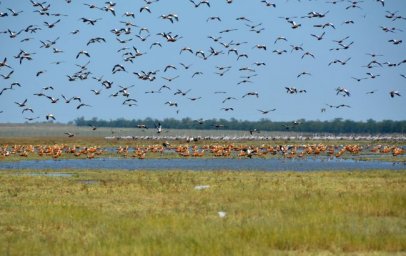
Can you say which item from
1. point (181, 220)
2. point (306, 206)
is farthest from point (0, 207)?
point (306, 206)

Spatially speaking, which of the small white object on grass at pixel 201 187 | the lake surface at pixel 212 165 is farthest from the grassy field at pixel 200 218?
the lake surface at pixel 212 165

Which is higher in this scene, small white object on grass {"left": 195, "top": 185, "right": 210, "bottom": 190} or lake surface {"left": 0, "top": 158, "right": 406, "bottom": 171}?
small white object on grass {"left": 195, "top": 185, "right": 210, "bottom": 190}

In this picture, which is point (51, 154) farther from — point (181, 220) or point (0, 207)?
point (181, 220)

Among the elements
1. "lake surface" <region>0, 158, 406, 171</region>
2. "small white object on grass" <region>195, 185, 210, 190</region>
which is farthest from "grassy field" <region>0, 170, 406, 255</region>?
Answer: "lake surface" <region>0, 158, 406, 171</region>

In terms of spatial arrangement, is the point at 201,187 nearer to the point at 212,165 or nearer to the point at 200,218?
the point at 200,218

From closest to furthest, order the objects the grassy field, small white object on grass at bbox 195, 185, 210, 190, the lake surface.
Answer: the grassy field
small white object on grass at bbox 195, 185, 210, 190
the lake surface

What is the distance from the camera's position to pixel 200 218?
26766 mm

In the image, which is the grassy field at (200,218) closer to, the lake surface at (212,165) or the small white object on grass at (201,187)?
the small white object on grass at (201,187)

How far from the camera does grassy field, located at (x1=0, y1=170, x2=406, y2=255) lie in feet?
69.9

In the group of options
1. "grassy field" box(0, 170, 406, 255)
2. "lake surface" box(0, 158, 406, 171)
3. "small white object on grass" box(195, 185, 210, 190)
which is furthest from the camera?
"lake surface" box(0, 158, 406, 171)

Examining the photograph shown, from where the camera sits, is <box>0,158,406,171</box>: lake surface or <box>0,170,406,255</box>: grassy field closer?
<box>0,170,406,255</box>: grassy field

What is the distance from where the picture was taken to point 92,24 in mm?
42250

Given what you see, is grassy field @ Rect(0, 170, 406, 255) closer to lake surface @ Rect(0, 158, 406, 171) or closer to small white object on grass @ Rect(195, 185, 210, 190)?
small white object on grass @ Rect(195, 185, 210, 190)

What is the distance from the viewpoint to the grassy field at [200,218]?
21.3m
